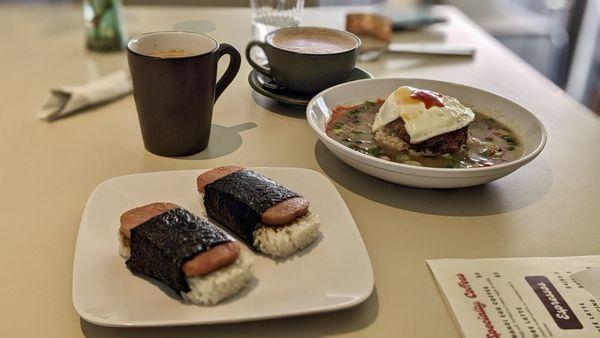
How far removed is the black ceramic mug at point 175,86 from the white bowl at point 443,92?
0.19 metres

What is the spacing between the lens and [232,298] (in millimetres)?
678

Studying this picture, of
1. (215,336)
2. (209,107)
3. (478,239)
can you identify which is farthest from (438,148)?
A: (215,336)

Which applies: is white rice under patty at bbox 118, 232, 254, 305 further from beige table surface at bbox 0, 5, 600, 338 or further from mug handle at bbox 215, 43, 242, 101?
mug handle at bbox 215, 43, 242, 101

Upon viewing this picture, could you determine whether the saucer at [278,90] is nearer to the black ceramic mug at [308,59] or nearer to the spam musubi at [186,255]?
the black ceramic mug at [308,59]

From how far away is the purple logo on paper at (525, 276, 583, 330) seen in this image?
690 mm

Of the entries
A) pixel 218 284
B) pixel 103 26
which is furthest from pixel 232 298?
pixel 103 26

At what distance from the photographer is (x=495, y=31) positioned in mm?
2980

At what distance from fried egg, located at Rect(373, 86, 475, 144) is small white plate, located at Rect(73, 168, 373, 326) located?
8.2 inches

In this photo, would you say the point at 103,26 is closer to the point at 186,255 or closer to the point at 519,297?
the point at 186,255

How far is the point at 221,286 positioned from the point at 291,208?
162 mm

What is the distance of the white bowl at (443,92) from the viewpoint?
890mm

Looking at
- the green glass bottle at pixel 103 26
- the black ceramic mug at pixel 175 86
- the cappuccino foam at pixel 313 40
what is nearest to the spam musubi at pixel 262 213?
the black ceramic mug at pixel 175 86

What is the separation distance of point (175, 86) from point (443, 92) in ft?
1.85

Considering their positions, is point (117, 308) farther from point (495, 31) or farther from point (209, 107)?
point (495, 31)
